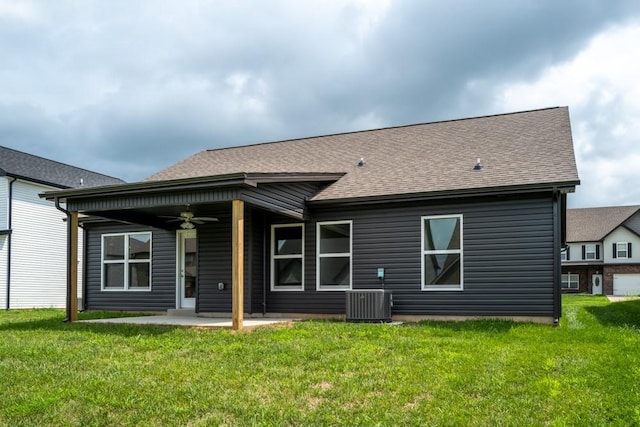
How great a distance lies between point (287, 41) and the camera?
466 inches

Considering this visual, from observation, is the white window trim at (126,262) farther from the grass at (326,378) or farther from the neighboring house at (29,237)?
the neighboring house at (29,237)

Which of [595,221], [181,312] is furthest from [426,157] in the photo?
[595,221]

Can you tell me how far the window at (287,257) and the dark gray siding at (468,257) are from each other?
20 cm

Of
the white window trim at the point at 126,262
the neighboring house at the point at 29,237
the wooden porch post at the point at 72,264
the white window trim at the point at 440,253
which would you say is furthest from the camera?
the neighboring house at the point at 29,237

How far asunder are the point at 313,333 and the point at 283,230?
4.20m

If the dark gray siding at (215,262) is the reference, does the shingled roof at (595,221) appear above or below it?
above

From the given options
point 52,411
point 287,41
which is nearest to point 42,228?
point 287,41

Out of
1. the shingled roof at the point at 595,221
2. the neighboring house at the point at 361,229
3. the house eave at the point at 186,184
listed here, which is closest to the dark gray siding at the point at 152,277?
the neighboring house at the point at 361,229

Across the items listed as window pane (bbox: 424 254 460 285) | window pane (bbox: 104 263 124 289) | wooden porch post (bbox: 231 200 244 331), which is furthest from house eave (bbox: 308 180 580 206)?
window pane (bbox: 104 263 124 289)

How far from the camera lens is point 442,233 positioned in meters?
11.7

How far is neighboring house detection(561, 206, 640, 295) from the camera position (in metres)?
41.6

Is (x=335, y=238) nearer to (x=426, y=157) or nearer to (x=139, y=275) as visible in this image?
(x=426, y=157)

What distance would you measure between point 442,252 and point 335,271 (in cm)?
235

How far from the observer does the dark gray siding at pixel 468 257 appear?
1077 cm
